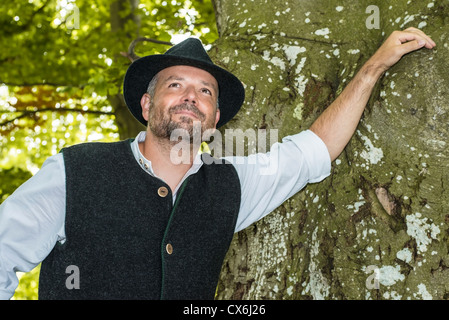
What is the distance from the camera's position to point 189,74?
284cm

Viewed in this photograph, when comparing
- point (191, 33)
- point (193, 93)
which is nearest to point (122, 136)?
point (191, 33)

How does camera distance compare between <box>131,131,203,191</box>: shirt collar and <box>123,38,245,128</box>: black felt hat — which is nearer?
<box>131,131,203,191</box>: shirt collar

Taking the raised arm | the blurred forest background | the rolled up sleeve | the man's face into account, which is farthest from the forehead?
the blurred forest background

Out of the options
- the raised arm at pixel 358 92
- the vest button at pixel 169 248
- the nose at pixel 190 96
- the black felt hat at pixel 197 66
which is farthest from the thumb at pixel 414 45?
the vest button at pixel 169 248

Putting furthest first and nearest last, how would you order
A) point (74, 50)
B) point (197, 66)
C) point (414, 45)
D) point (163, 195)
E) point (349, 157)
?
point (74, 50) < point (197, 66) < point (349, 157) < point (163, 195) < point (414, 45)

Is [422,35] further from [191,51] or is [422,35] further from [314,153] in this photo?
[191,51]

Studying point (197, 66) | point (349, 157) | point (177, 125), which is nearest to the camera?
point (349, 157)

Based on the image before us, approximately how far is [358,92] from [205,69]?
2.90 ft

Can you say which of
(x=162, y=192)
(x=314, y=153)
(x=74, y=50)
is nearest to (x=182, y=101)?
(x=162, y=192)

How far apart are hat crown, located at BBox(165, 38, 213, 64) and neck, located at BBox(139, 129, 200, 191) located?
48 cm

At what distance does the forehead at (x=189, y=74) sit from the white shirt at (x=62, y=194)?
0.41 m

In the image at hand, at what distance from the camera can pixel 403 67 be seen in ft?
7.82

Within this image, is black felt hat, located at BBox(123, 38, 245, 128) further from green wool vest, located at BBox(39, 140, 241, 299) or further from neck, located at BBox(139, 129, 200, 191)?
green wool vest, located at BBox(39, 140, 241, 299)

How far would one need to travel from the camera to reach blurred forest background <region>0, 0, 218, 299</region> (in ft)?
22.6
